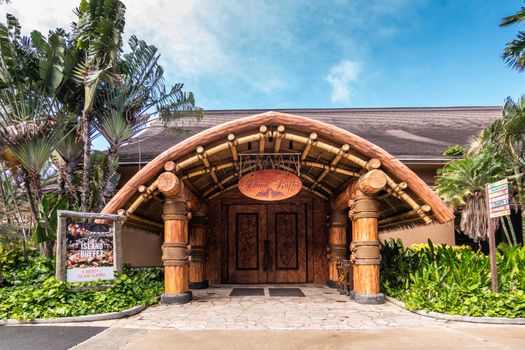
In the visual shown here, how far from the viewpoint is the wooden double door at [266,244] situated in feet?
41.9

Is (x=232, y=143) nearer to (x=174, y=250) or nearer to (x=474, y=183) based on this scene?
(x=174, y=250)

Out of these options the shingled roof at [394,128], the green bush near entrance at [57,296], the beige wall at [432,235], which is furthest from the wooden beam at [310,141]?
the beige wall at [432,235]

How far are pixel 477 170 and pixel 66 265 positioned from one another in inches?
387

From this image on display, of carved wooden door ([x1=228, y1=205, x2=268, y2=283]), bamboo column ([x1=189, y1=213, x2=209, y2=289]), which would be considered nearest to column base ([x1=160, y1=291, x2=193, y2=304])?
bamboo column ([x1=189, y1=213, x2=209, y2=289])

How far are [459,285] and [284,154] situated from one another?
13.8 ft

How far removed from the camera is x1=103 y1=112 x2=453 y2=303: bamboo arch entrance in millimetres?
8305

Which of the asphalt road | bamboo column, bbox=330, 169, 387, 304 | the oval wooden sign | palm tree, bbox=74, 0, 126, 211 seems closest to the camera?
the asphalt road

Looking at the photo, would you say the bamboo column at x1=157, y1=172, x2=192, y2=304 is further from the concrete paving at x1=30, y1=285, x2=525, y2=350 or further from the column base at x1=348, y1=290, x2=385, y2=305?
the column base at x1=348, y1=290, x2=385, y2=305

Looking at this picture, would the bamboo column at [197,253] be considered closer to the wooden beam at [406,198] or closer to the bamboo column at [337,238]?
the bamboo column at [337,238]

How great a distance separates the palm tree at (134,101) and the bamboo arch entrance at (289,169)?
2.03m

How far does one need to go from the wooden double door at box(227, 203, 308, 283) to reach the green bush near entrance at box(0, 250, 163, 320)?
3860 millimetres

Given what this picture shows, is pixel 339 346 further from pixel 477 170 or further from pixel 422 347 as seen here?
pixel 477 170

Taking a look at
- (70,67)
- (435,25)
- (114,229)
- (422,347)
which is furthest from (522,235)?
(70,67)

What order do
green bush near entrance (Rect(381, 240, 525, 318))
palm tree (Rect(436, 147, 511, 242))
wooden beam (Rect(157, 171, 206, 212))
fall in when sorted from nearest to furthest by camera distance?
green bush near entrance (Rect(381, 240, 525, 318)) < wooden beam (Rect(157, 171, 206, 212)) < palm tree (Rect(436, 147, 511, 242))
